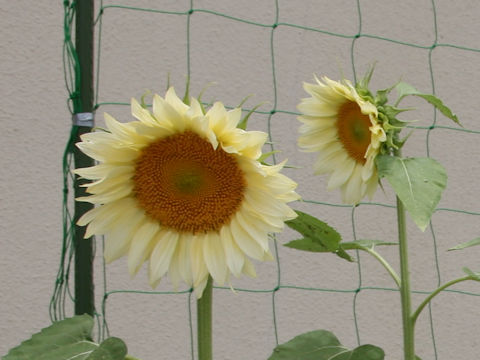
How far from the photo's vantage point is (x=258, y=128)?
4.44 feet

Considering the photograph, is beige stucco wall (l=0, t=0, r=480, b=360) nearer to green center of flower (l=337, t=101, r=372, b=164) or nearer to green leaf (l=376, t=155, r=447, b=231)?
green center of flower (l=337, t=101, r=372, b=164)

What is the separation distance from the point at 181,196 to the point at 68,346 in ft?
0.50

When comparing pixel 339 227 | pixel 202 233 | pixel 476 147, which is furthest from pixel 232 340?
pixel 202 233

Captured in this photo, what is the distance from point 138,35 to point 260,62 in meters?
0.25

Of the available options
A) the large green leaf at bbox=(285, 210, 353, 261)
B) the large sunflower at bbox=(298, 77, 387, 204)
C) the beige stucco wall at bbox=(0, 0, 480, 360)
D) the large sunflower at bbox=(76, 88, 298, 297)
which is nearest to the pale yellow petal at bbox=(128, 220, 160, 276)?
the large sunflower at bbox=(76, 88, 298, 297)

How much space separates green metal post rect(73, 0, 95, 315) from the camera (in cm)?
70

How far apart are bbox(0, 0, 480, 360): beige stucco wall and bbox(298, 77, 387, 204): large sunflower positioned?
1.15ft

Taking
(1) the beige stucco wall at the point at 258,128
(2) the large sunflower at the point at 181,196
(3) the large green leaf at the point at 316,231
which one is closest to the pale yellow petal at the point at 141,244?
(2) the large sunflower at the point at 181,196

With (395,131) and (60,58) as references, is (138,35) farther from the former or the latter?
(395,131)

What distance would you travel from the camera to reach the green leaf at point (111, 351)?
20.2 inches

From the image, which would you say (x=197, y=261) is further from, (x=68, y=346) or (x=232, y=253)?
(x=68, y=346)

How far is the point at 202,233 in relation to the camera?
1.71 ft

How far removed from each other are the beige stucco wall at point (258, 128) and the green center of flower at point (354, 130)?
356 millimetres

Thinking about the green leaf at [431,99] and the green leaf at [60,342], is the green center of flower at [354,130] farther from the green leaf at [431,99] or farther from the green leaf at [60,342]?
the green leaf at [60,342]
